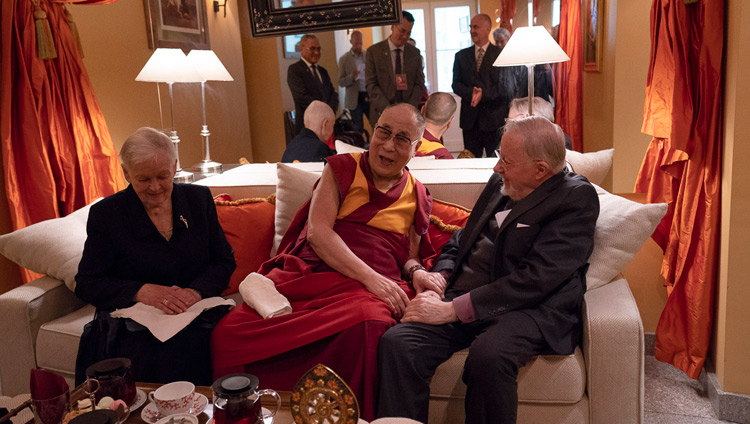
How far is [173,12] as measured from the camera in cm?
412

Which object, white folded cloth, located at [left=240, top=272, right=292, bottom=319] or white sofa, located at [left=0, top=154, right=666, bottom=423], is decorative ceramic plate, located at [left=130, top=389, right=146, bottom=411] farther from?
white sofa, located at [left=0, top=154, right=666, bottom=423]

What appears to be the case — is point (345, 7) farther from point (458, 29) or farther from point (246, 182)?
point (246, 182)

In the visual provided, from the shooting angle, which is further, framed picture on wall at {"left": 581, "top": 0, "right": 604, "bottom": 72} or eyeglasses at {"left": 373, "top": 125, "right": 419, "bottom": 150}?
framed picture on wall at {"left": 581, "top": 0, "right": 604, "bottom": 72}

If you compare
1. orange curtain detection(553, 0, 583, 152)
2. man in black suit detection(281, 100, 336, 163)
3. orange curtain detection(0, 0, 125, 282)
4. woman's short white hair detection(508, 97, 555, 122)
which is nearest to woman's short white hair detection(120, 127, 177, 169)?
orange curtain detection(0, 0, 125, 282)

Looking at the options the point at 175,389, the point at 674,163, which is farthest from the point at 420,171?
the point at 175,389

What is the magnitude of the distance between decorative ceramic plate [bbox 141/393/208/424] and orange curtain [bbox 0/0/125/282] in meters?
1.86

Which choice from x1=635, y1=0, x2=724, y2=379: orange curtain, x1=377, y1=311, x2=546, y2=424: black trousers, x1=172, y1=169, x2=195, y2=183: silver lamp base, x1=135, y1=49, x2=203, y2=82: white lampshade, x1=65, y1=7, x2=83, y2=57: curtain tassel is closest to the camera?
x1=377, y1=311, x2=546, y2=424: black trousers

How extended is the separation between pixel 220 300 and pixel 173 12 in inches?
110

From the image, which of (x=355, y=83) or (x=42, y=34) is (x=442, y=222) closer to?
(x=355, y=83)

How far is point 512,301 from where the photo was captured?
179cm

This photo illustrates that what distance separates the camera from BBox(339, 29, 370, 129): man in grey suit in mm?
3732

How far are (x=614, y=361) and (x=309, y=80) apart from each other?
2719 millimetres

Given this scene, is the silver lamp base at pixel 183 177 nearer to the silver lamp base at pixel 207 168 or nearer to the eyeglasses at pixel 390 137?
the silver lamp base at pixel 207 168

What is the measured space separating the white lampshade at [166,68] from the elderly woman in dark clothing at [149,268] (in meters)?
1.53
